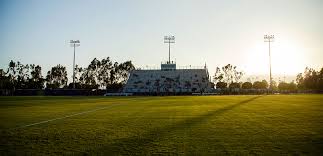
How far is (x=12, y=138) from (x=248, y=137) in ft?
20.2

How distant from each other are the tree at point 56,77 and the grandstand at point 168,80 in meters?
29.9

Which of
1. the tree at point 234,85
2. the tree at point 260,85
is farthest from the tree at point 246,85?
the tree at point 260,85

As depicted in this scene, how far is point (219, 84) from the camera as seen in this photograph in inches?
4370

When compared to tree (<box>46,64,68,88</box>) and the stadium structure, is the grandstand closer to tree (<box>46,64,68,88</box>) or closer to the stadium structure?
the stadium structure

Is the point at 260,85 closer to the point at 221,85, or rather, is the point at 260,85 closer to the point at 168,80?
the point at 221,85

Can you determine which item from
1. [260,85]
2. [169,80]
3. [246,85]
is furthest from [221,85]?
[169,80]

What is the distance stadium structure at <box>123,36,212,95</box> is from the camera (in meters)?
92.9

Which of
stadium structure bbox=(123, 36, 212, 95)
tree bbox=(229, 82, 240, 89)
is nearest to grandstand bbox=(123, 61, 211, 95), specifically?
stadium structure bbox=(123, 36, 212, 95)

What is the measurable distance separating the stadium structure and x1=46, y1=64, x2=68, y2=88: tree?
2995 centimetres

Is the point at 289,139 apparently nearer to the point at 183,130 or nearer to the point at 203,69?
the point at 183,130

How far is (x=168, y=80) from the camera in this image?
317 feet

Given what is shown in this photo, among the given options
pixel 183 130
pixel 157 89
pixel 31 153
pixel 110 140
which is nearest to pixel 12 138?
pixel 31 153

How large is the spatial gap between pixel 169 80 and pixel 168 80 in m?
Answer: 0.35

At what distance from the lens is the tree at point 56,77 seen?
112 meters
